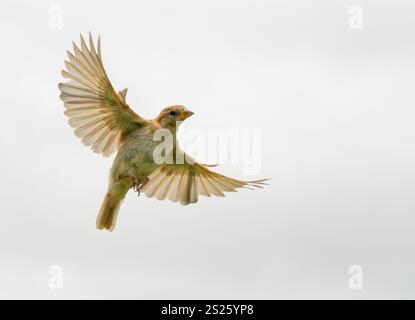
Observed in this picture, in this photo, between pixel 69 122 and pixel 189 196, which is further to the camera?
pixel 189 196

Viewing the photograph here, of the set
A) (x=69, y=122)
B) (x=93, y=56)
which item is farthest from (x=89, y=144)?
(x=93, y=56)

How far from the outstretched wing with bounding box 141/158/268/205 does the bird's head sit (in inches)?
40.8

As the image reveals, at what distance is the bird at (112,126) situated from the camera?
16.0m

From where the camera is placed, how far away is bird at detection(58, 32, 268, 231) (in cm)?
1595

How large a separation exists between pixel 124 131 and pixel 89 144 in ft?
2.03

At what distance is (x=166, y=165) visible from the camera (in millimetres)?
17297

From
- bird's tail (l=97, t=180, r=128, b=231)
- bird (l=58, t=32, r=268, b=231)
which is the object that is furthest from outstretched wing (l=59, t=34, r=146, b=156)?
bird's tail (l=97, t=180, r=128, b=231)

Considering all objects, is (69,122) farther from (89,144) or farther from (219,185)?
(219,185)

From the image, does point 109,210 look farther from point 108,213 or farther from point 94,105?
point 94,105

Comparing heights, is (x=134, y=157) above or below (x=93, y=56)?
below

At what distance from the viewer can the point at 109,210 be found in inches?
653

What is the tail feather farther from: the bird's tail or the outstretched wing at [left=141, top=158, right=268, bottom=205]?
the outstretched wing at [left=141, top=158, right=268, bottom=205]

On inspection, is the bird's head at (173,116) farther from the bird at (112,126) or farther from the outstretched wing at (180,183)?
the outstretched wing at (180,183)

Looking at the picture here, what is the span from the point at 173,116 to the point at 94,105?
131 centimetres
